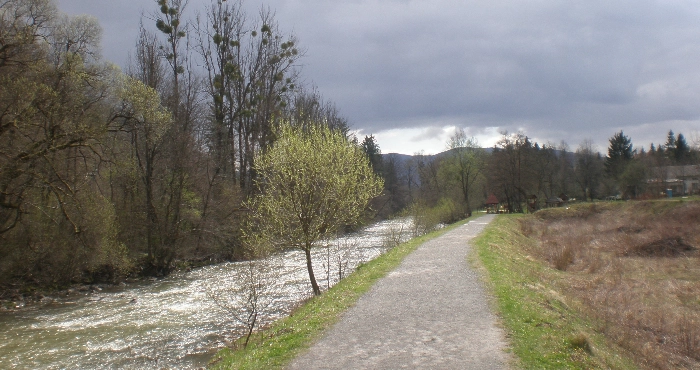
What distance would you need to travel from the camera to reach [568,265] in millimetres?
22703

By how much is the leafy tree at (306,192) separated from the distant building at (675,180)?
58721 mm

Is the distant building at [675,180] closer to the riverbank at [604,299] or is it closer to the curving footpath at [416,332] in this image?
the riverbank at [604,299]

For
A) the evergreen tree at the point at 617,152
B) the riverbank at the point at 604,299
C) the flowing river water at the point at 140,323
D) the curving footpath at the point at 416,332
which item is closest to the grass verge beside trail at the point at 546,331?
the riverbank at the point at 604,299

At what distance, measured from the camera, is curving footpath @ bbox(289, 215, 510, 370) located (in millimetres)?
7051

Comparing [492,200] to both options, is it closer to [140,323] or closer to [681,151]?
[681,151]

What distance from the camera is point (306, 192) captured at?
15852 mm

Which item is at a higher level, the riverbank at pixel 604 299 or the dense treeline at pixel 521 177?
the dense treeline at pixel 521 177

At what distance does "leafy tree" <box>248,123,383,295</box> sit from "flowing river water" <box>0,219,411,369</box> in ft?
4.05

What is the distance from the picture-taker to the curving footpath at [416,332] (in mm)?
7051

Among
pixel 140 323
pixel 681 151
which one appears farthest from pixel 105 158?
pixel 681 151

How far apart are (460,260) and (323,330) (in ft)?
30.3

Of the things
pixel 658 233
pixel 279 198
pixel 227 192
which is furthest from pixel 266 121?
pixel 658 233

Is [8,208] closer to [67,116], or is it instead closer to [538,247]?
[67,116]

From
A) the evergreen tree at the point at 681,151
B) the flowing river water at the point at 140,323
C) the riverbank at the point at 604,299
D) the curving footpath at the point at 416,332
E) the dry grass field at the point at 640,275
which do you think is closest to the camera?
the curving footpath at the point at 416,332
